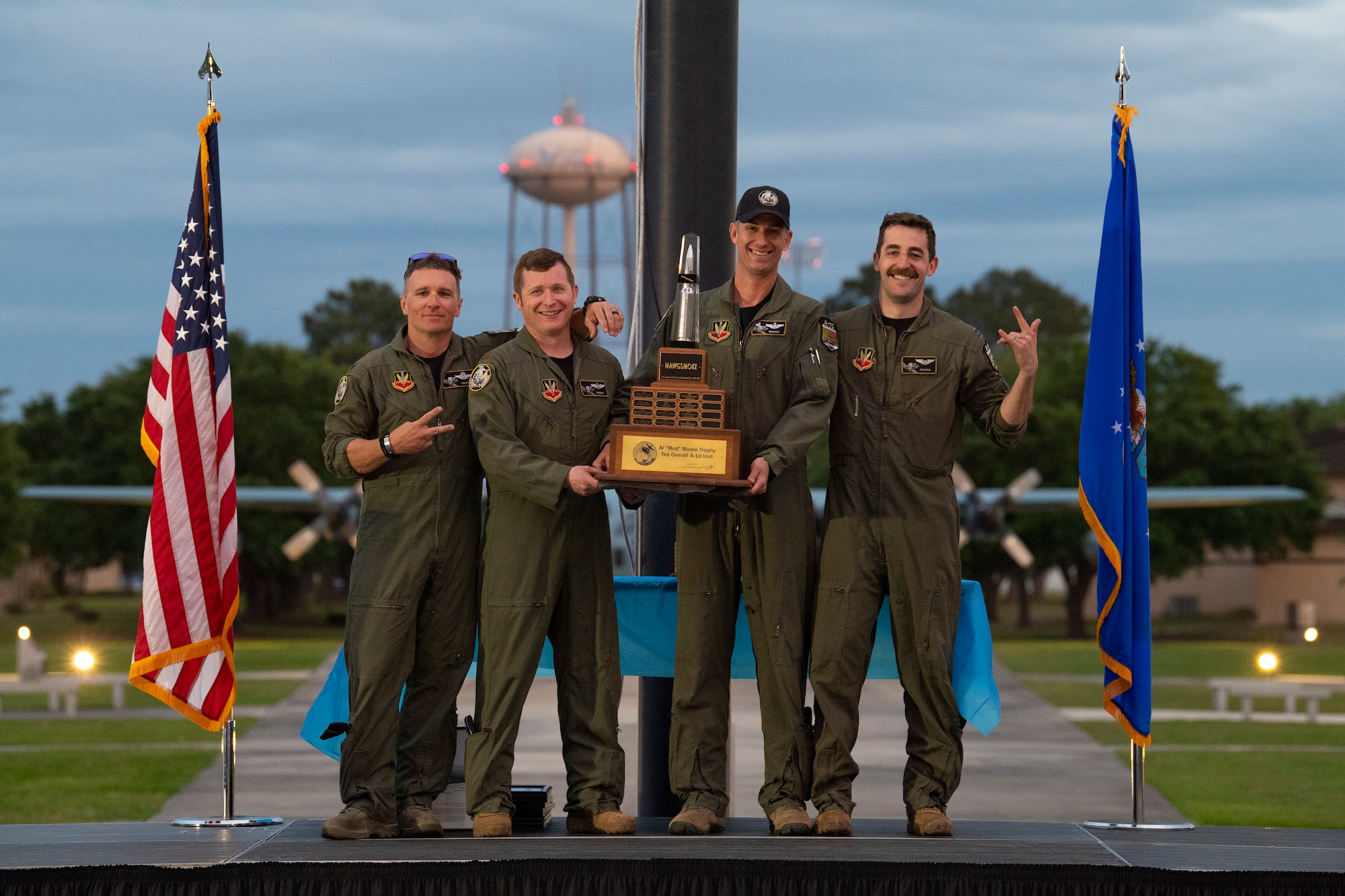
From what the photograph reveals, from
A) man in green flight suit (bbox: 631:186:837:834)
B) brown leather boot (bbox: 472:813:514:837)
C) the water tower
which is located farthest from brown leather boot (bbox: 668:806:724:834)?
the water tower

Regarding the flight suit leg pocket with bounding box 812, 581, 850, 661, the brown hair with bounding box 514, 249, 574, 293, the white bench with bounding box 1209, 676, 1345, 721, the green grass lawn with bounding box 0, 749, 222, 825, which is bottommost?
the green grass lawn with bounding box 0, 749, 222, 825

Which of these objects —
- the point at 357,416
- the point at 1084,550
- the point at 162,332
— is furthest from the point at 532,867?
the point at 1084,550

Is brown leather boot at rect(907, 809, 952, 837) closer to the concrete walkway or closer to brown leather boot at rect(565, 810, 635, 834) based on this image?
brown leather boot at rect(565, 810, 635, 834)

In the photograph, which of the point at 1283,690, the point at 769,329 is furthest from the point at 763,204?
the point at 1283,690

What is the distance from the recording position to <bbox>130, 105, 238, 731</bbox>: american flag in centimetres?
624

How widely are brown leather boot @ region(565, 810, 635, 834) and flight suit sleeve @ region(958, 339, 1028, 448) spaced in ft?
6.38

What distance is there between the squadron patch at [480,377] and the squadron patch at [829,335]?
48.6 inches

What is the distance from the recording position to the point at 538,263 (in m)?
5.68

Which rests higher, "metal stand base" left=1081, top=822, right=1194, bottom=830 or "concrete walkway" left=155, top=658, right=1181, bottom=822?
"metal stand base" left=1081, top=822, right=1194, bottom=830

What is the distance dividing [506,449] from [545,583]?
514 mm

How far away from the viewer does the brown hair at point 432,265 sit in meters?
5.78

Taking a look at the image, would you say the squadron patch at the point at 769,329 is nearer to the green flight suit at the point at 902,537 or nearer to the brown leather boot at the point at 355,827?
the green flight suit at the point at 902,537

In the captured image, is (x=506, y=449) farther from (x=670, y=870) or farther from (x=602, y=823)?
(x=670, y=870)

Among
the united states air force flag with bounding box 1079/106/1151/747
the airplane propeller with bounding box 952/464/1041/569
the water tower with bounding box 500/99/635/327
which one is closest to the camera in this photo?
the united states air force flag with bounding box 1079/106/1151/747
